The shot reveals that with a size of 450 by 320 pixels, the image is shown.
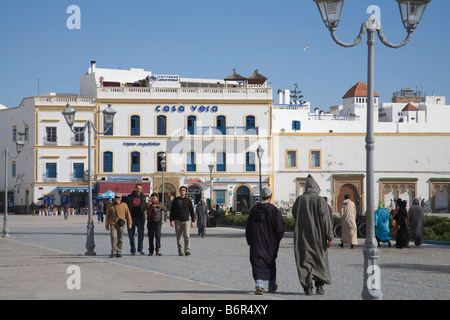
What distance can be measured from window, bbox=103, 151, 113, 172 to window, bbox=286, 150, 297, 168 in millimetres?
14250

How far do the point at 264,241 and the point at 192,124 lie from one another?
164ft

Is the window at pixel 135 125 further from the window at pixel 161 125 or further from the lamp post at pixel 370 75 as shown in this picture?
the lamp post at pixel 370 75

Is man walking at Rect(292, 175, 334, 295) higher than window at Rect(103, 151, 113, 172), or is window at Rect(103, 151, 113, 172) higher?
window at Rect(103, 151, 113, 172)

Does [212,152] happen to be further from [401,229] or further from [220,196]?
[401,229]

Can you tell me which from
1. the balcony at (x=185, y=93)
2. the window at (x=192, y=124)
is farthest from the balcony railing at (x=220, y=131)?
the balcony at (x=185, y=93)

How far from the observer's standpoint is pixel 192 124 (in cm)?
6128

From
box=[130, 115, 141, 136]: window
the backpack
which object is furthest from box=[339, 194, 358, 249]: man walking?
box=[130, 115, 141, 136]: window

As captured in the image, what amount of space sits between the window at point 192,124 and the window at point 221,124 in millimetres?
1881

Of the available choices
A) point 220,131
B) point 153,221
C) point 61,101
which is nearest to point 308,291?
point 153,221

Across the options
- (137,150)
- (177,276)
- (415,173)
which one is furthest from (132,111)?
(177,276)

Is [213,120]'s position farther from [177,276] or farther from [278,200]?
[177,276]

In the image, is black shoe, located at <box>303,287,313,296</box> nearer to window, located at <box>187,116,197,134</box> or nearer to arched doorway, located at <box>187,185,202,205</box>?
arched doorway, located at <box>187,185,202,205</box>

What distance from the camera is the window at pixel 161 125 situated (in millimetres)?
61156

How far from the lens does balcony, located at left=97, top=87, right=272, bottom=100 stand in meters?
61.2
